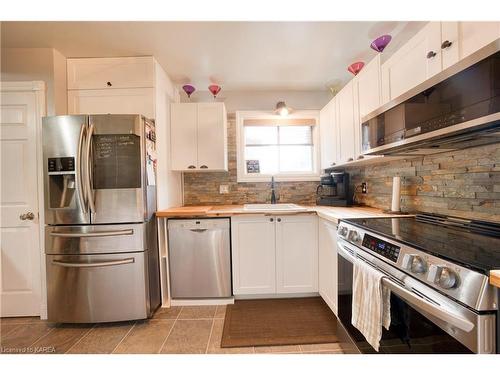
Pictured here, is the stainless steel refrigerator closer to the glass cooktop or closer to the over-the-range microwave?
the glass cooktop

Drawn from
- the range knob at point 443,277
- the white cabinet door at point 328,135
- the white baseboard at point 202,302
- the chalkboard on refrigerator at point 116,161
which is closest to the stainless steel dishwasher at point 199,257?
the white baseboard at point 202,302

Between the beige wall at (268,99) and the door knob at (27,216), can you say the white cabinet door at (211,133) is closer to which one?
the beige wall at (268,99)

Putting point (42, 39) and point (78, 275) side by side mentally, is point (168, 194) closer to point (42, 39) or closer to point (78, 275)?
point (78, 275)

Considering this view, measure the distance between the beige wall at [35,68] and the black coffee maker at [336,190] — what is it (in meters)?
2.82

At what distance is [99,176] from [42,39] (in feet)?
4.24

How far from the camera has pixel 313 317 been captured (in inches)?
76.1

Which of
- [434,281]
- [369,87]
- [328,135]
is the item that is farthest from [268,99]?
[434,281]

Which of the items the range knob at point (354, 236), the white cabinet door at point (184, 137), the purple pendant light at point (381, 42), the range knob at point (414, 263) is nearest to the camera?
the range knob at point (414, 263)

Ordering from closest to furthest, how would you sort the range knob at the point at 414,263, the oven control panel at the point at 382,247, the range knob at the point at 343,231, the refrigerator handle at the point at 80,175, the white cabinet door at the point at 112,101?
the range knob at the point at 414,263 → the oven control panel at the point at 382,247 → the range knob at the point at 343,231 → the refrigerator handle at the point at 80,175 → the white cabinet door at the point at 112,101

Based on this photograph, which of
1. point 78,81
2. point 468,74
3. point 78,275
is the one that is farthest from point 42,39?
point 468,74

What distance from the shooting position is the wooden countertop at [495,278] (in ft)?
2.01

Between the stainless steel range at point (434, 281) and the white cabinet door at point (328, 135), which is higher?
the white cabinet door at point (328, 135)

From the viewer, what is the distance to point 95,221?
1.84 meters

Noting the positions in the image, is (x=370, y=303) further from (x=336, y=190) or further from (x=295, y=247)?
(x=336, y=190)
